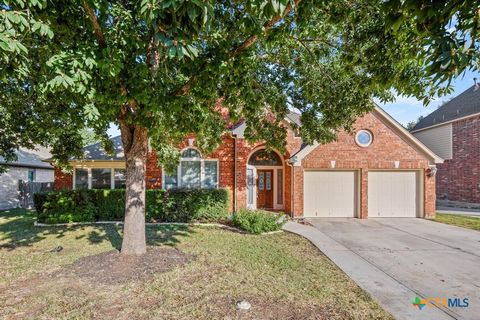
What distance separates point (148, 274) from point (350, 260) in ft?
15.6

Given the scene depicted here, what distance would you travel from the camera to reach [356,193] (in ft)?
43.9

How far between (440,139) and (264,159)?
48.6ft

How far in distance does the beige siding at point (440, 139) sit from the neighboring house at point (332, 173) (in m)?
7.89

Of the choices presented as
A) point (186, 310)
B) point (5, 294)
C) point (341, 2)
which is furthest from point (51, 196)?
point (341, 2)

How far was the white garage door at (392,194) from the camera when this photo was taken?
1340cm

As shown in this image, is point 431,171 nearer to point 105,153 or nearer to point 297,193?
point 297,193

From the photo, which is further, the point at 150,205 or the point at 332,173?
the point at 332,173

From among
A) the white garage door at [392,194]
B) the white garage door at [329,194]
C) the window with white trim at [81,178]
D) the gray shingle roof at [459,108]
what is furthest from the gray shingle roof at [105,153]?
the gray shingle roof at [459,108]

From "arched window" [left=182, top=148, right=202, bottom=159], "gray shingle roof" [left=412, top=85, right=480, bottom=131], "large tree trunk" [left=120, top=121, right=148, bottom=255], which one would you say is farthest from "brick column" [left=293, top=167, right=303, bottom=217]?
"gray shingle roof" [left=412, top=85, right=480, bottom=131]

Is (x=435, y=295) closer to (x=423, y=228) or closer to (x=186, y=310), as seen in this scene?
(x=186, y=310)

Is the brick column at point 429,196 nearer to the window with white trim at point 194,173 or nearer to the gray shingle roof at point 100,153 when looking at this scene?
the window with white trim at point 194,173

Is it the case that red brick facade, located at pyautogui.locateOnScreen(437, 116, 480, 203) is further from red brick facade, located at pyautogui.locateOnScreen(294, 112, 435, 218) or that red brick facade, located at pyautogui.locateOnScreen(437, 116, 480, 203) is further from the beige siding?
red brick facade, located at pyautogui.locateOnScreen(294, 112, 435, 218)

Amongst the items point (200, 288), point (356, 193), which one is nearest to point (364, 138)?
point (356, 193)

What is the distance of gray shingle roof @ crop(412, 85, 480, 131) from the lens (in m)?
18.0
